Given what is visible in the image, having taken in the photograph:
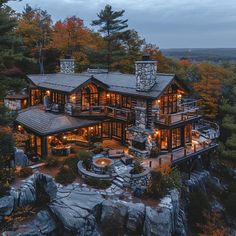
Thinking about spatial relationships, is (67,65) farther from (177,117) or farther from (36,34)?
(177,117)

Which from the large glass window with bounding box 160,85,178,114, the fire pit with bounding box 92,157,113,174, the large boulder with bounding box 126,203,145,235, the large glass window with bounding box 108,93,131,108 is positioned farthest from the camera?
the large glass window with bounding box 108,93,131,108

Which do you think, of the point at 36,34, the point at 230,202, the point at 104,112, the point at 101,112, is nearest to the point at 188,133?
the point at 230,202

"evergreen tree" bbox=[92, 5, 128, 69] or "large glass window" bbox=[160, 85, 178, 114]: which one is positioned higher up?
"evergreen tree" bbox=[92, 5, 128, 69]

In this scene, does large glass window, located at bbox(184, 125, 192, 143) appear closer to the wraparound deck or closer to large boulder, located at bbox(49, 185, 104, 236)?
the wraparound deck

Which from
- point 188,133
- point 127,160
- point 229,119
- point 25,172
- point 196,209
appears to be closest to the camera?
point 25,172

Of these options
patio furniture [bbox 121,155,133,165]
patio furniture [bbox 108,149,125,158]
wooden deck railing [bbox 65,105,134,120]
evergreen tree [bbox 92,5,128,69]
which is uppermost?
evergreen tree [bbox 92,5,128,69]

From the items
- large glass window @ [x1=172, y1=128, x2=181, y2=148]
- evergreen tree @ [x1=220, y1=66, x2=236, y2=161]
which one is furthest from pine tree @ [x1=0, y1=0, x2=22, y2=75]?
evergreen tree @ [x1=220, y1=66, x2=236, y2=161]

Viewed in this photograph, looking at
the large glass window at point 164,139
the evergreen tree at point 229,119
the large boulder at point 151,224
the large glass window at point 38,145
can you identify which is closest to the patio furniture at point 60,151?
the large glass window at point 38,145

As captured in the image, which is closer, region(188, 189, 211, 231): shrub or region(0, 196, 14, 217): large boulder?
region(0, 196, 14, 217): large boulder

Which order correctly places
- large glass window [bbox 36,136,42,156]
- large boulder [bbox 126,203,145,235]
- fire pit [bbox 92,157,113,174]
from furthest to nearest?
large glass window [bbox 36,136,42,156] < fire pit [bbox 92,157,113,174] < large boulder [bbox 126,203,145,235]
